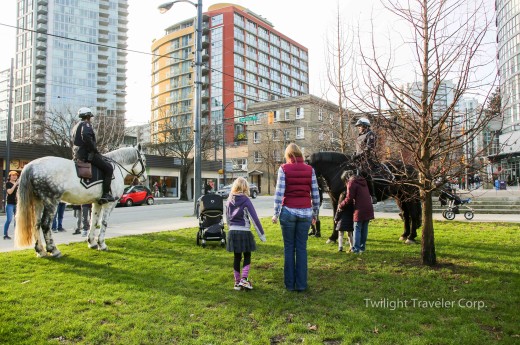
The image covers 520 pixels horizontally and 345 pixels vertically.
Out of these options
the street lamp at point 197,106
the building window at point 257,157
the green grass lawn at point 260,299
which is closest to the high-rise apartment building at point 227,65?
the building window at point 257,157

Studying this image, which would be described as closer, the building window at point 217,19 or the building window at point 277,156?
the building window at point 277,156

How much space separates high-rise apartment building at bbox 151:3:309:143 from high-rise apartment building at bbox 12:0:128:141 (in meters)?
18.0

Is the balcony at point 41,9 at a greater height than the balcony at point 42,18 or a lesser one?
greater

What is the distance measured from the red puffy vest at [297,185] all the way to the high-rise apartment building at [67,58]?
9336cm

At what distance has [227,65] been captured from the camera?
259 ft

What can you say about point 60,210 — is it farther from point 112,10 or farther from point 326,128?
point 112,10

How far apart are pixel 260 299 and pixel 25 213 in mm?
5233

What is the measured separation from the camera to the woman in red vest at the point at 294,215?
5527 millimetres

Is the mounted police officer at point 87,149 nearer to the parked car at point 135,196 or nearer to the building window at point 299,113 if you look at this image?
the parked car at point 135,196

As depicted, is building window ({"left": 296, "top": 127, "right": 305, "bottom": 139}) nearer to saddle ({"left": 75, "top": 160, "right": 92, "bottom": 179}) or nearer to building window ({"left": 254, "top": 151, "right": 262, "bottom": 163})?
building window ({"left": 254, "top": 151, "right": 262, "bottom": 163})

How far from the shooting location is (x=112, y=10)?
108 meters

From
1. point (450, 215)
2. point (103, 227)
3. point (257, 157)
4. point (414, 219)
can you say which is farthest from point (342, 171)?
point (257, 157)

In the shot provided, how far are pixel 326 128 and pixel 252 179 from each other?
4463 cm

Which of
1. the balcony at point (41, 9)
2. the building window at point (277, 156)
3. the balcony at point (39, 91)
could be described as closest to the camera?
the building window at point (277, 156)
